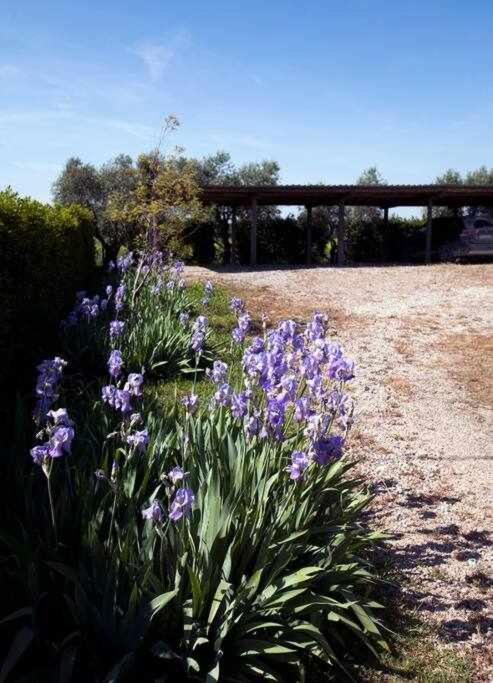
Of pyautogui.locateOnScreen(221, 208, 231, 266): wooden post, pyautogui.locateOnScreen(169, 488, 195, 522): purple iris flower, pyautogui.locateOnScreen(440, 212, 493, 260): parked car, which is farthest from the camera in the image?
pyautogui.locateOnScreen(221, 208, 231, 266): wooden post

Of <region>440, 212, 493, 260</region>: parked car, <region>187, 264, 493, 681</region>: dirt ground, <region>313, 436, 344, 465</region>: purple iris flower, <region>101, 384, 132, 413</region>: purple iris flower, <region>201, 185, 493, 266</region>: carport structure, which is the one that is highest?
<region>201, 185, 493, 266</region>: carport structure

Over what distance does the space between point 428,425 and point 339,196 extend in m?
14.7

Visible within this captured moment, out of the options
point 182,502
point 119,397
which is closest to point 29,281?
point 119,397

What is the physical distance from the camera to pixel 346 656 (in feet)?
8.94

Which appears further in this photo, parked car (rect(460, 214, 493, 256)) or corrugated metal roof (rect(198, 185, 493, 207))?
A: parked car (rect(460, 214, 493, 256))

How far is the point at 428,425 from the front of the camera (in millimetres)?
6223

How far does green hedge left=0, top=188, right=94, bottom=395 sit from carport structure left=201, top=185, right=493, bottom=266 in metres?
10.5

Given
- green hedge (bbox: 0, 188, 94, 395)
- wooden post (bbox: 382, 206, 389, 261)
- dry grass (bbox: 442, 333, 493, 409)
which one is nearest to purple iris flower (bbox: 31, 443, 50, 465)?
green hedge (bbox: 0, 188, 94, 395)

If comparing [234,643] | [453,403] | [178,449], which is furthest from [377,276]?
[234,643]

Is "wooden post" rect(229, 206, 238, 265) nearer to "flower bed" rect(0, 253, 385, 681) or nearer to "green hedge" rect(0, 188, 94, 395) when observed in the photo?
"green hedge" rect(0, 188, 94, 395)

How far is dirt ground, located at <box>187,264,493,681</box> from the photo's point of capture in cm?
341

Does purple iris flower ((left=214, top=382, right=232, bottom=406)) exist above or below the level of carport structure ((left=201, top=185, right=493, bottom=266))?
below

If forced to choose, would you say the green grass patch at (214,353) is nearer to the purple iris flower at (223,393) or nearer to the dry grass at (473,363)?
the purple iris flower at (223,393)

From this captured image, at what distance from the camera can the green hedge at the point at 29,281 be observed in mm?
5125
